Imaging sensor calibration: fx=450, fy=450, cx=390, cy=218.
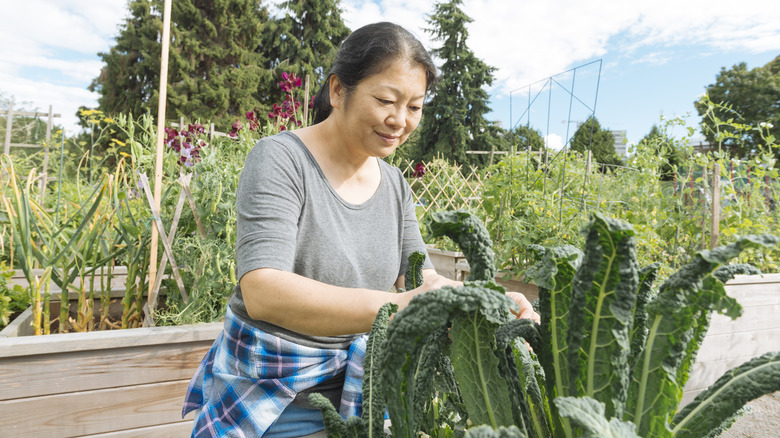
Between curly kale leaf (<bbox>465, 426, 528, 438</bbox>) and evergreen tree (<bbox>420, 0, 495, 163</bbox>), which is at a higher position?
evergreen tree (<bbox>420, 0, 495, 163</bbox>)

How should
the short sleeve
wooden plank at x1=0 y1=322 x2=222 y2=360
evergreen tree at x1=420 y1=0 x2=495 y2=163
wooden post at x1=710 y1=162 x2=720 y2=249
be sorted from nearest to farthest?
the short sleeve
wooden plank at x1=0 y1=322 x2=222 y2=360
wooden post at x1=710 y1=162 x2=720 y2=249
evergreen tree at x1=420 y1=0 x2=495 y2=163

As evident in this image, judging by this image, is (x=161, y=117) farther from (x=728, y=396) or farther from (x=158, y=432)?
(x=728, y=396)

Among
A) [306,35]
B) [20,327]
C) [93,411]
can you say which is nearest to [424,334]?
[93,411]

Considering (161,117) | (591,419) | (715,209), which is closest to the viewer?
(591,419)

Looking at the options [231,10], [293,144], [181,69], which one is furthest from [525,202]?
[231,10]

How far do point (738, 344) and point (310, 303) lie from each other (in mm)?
3220

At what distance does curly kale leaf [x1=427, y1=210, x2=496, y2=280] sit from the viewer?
1.43 feet

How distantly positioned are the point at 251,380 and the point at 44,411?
49.6 inches

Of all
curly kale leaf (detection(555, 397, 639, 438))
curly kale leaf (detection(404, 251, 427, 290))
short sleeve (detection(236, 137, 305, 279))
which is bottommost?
curly kale leaf (detection(555, 397, 639, 438))

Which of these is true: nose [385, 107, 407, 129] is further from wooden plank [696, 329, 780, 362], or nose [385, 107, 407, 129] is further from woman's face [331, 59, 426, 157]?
wooden plank [696, 329, 780, 362]

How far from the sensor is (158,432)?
6.00ft

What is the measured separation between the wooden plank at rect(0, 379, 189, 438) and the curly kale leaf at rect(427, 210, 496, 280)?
179 cm

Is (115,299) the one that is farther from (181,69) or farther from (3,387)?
(181,69)

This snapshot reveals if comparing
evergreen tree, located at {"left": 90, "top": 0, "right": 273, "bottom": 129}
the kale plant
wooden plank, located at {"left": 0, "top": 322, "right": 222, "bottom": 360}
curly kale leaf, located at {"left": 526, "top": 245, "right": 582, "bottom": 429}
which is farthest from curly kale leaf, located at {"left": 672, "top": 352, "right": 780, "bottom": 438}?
evergreen tree, located at {"left": 90, "top": 0, "right": 273, "bottom": 129}
